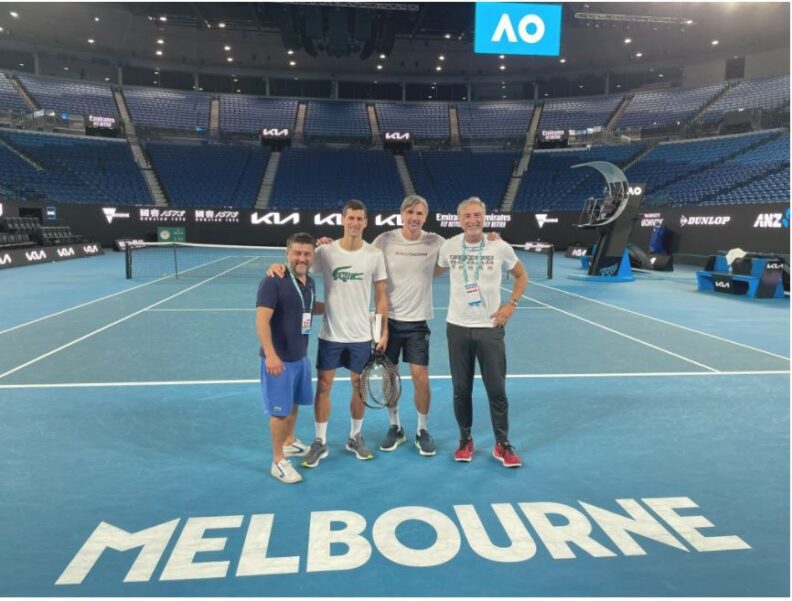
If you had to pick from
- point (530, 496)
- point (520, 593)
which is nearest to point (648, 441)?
point (530, 496)

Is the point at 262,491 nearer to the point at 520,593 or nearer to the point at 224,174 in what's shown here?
the point at 520,593

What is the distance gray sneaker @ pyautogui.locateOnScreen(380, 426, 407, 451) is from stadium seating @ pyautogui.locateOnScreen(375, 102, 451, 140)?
43.5m

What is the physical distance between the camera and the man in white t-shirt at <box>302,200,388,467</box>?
4652 millimetres

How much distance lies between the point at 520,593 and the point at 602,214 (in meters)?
19.7

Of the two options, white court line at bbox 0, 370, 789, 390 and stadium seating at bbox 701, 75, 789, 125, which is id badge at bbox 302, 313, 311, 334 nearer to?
white court line at bbox 0, 370, 789, 390

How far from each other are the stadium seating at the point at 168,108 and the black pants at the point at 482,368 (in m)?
45.7

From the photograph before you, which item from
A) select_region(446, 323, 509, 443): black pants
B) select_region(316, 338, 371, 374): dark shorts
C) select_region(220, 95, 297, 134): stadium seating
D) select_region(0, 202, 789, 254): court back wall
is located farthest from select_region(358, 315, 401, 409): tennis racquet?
select_region(220, 95, 297, 134): stadium seating

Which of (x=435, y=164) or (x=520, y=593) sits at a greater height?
(x=435, y=164)

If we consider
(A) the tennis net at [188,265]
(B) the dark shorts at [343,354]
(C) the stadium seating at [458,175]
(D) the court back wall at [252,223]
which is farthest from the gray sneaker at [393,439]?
(C) the stadium seating at [458,175]

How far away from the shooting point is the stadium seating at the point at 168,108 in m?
44.2

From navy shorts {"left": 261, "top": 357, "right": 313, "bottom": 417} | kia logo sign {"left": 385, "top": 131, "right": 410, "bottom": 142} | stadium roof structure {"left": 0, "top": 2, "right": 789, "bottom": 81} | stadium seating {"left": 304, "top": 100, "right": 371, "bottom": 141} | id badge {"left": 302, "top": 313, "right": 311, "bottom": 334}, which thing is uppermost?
stadium roof structure {"left": 0, "top": 2, "right": 789, "bottom": 81}

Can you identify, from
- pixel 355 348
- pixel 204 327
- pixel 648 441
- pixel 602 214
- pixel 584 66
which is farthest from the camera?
pixel 584 66

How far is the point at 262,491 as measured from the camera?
13.8ft

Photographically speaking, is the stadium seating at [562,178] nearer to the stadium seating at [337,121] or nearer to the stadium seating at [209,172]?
the stadium seating at [337,121]
